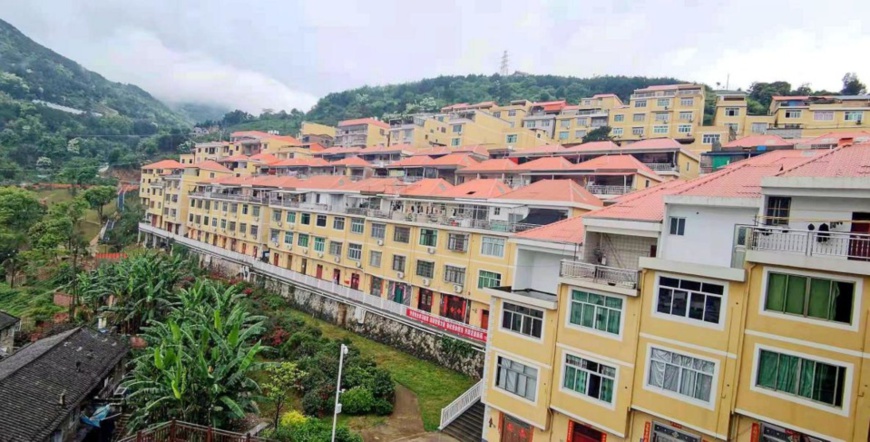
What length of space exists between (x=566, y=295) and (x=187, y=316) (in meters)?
18.3

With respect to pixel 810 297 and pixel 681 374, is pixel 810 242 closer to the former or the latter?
pixel 810 297

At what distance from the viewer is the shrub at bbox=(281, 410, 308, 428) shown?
16844 millimetres

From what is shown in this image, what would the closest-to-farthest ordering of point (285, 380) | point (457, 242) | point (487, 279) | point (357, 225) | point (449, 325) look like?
point (285, 380) → point (449, 325) → point (487, 279) → point (457, 242) → point (357, 225)

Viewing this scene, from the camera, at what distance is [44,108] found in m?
86.1

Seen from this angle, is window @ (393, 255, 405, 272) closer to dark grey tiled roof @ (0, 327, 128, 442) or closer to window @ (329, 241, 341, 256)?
window @ (329, 241, 341, 256)

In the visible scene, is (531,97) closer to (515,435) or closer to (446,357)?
(446,357)

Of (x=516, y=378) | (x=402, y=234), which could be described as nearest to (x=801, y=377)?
(x=516, y=378)

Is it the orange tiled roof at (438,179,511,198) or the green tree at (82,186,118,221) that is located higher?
the orange tiled roof at (438,179,511,198)

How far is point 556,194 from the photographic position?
23.8m

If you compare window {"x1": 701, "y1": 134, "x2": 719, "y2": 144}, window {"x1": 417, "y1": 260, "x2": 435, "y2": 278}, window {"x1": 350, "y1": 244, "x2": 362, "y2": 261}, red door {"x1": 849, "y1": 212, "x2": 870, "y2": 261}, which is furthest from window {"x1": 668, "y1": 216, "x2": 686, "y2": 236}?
window {"x1": 701, "y1": 134, "x2": 719, "y2": 144}

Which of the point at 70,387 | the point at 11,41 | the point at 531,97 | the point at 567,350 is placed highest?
the point at 11,41

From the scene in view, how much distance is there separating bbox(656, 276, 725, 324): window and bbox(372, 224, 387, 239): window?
63.7 ft

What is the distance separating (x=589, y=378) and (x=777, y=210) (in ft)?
19.9

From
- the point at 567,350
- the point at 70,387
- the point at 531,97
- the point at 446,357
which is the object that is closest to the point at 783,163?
the point at 567,350
